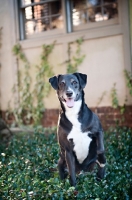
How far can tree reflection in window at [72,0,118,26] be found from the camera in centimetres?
802

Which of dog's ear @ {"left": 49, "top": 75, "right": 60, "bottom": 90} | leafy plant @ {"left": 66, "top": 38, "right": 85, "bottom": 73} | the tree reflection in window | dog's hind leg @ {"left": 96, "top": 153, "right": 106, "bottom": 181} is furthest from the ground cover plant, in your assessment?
the tree reflection in window

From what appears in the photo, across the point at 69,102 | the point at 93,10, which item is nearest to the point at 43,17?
the point at 93,10

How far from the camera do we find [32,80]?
363 inches

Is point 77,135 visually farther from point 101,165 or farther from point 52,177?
point 52,177

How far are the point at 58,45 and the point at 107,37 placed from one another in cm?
130

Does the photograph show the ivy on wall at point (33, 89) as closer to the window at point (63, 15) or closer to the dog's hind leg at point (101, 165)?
the window at point (63, 15)

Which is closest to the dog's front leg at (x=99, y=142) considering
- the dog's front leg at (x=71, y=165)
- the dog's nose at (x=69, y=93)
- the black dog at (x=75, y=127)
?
the black dog at (x=75, y=127)

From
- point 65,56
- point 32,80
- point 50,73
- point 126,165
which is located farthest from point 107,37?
point 126,165

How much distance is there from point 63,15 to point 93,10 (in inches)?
28.4

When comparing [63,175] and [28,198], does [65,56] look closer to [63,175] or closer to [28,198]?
[63,175]

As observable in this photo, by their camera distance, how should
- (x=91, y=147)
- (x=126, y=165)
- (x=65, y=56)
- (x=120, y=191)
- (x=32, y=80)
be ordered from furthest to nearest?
1. (x=32, y=80)
2. (x=65, y=56)
3. (x=126, y=165)
4. (x=91, y=147)
5. (x=120, y=191)

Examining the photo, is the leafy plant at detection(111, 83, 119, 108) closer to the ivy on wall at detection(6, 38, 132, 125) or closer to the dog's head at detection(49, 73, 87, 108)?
the ivy on wall at detection(6, 38, 132, 125)

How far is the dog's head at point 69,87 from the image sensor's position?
11.7 ft

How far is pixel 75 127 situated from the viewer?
3.72m
